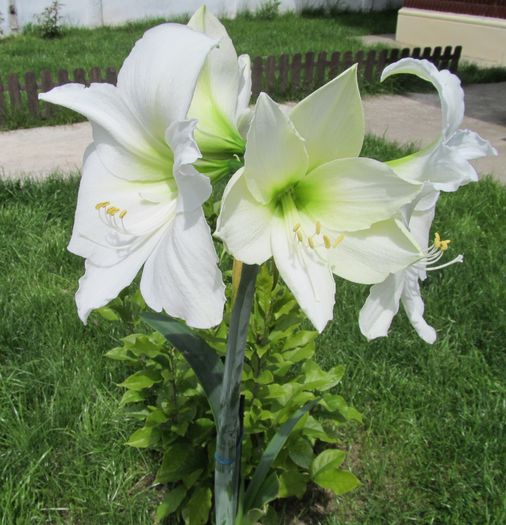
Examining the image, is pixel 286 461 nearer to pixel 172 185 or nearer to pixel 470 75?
pixel 172 185

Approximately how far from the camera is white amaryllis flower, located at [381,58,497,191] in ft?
3.24

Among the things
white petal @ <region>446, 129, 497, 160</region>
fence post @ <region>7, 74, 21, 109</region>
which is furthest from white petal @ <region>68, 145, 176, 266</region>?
fence post @ <region>7, 74, 21, 109</region>

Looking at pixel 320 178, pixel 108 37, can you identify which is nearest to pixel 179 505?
pixel 320 178

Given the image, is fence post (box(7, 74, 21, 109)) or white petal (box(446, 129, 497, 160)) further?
fence post (box(7, 74, 21, 109))

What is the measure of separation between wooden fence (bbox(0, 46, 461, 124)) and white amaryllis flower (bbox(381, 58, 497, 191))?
5874mm

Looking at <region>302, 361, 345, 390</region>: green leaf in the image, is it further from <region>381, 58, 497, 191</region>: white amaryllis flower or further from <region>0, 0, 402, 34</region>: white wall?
<region>0, 0, 402, 34</region>: white wall

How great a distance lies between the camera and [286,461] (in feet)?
6.76

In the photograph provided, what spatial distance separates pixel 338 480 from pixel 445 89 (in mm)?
1306

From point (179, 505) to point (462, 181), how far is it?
4.99 ft

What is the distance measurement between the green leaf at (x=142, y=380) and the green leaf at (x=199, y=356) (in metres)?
0.56

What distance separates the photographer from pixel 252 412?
6.45 ft

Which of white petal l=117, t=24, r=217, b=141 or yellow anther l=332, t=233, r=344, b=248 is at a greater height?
white petal l=117, t=24, r=217, b=141

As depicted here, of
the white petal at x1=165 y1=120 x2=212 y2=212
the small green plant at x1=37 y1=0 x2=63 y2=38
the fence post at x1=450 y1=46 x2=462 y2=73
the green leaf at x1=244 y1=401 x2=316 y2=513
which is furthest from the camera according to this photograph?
the small green plant at x1=37 y1=0 x2=63 y2=38

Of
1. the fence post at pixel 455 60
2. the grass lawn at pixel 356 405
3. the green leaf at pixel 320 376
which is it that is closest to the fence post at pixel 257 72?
the fence post at pixel 455 60
